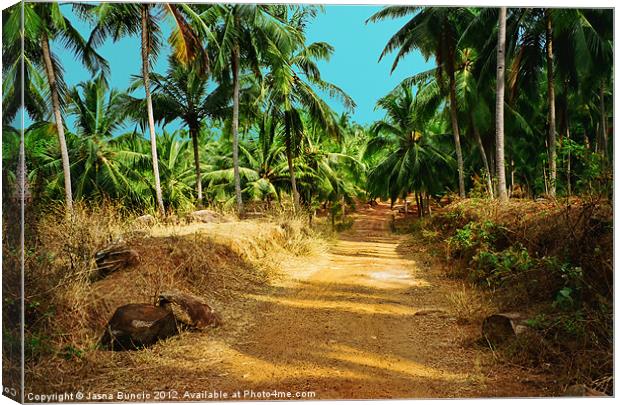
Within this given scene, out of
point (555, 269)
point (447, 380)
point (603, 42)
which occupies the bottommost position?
point (447, 380)

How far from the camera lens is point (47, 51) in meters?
4.46

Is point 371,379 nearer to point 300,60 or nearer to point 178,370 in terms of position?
point 178,370

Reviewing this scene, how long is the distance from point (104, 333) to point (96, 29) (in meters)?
2.19

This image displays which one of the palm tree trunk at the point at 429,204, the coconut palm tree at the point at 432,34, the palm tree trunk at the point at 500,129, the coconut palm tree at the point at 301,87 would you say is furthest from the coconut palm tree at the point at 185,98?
the palm tree trunk at the point at 429,204

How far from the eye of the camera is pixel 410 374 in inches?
134

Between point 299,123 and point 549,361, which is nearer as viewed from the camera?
point 549,361

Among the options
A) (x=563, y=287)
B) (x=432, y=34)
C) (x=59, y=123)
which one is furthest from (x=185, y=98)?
(x=563, y=287)

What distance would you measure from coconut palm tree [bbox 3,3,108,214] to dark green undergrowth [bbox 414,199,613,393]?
11.3 ft

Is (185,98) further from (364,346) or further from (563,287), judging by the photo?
(563,287)

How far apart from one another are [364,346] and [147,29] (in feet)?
10.4

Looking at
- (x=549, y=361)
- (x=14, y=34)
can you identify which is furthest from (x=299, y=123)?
(x=549, y=361)

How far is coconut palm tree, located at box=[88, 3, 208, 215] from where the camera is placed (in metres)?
3.93

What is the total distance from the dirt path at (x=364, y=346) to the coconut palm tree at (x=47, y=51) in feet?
6.37

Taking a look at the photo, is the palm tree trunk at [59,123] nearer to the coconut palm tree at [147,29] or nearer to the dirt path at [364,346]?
the coconut palm tree at [147,29]
